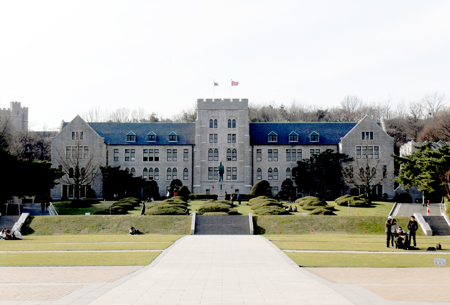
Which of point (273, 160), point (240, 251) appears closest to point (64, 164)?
point (273, 160)

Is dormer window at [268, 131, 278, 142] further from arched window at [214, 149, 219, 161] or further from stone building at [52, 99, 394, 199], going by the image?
arched window at [214, 149, 219, 161]

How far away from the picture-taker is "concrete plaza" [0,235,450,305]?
13328 millimetres

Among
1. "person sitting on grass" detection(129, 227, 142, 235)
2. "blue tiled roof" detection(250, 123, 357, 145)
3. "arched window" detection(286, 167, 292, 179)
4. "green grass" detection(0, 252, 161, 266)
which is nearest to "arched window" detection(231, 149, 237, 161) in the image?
"blue tiled roof" detection(250, 123, 357, 145)

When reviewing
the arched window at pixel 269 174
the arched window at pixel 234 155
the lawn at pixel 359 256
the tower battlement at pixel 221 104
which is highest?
the tower battlement at pixel 221 104

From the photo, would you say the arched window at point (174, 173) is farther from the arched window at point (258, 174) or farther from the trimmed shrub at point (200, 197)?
the arched window at point (258, 174)

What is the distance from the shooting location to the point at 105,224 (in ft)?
137

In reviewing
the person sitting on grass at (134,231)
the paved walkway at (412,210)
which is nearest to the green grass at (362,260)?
the person sitting on grass at (134,231)

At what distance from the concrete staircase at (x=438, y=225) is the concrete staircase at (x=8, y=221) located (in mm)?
35195

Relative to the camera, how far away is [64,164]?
239ft

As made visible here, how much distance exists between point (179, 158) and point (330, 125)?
2479 centimetres

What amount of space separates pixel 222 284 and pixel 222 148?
6170 cm

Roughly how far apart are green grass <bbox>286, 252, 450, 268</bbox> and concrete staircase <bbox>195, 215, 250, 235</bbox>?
15.1 m

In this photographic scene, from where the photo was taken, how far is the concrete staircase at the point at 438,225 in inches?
1580

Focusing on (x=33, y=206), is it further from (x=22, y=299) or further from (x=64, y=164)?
(x=22, y=299)
